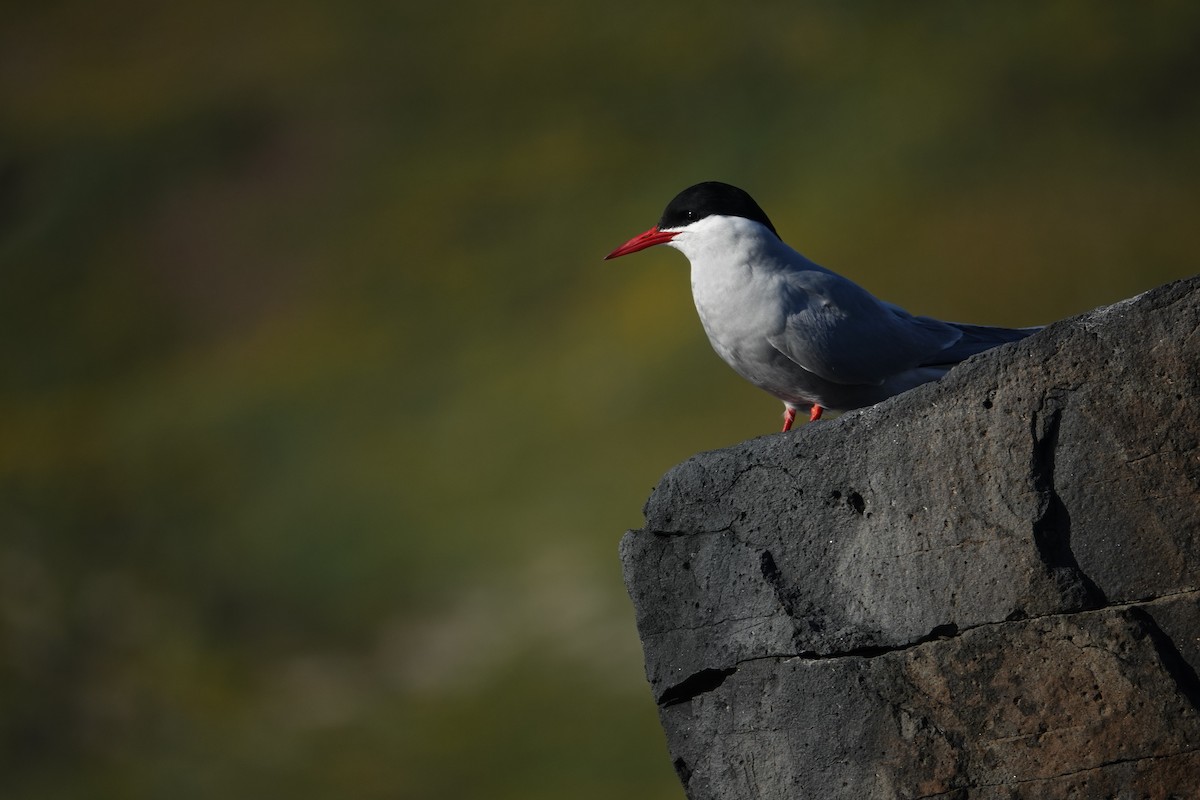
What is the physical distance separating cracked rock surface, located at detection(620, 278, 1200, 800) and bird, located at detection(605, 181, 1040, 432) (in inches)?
21.3

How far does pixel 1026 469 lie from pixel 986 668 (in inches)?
17.9

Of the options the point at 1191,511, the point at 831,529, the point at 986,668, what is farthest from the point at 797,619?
the point at 1191,511

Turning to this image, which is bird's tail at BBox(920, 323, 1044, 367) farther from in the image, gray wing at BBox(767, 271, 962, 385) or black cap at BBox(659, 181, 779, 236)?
black cap at BBox(659, 181, 779, 236)

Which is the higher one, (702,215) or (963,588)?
(702,215)

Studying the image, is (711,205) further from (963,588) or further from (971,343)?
(963,588)

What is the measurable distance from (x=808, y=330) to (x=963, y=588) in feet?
3.46

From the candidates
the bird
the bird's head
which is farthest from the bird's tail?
the bird's head

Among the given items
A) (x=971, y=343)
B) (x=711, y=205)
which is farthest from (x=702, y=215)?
(x=971, y=343)

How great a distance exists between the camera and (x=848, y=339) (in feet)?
12.0

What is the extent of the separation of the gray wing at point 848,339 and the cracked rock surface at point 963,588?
0.53 m

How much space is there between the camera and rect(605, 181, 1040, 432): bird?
367 cm

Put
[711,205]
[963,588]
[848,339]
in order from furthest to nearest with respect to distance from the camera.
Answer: [711,205] → [848,339] → [963,588]

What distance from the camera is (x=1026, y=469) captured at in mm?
2740

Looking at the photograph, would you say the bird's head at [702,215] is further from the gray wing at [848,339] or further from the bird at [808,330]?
the gray wing at [848,339]
